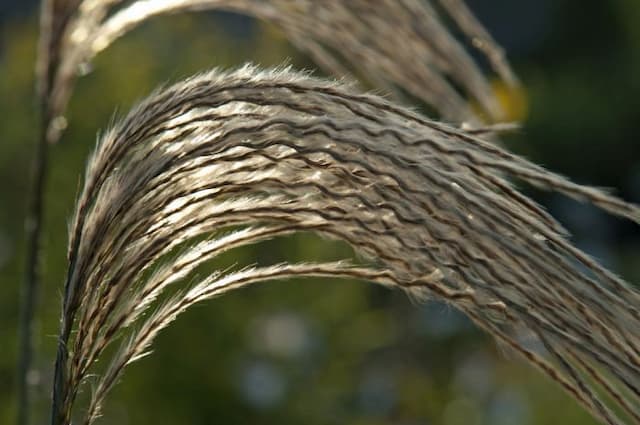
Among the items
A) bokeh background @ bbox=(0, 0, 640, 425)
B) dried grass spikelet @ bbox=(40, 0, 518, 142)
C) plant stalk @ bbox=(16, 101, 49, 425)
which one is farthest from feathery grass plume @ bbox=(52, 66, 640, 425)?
bokeh background @ bbox=(0, 0, 640, 425)

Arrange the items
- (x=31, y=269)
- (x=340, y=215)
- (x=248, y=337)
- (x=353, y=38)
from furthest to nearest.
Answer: (x=248, y=337) → (x=31, y=269) → (x=353, y=38) → (x=340, y=215)

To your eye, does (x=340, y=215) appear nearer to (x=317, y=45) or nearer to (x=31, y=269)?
(x=317, y=45)

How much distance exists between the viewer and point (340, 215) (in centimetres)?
89

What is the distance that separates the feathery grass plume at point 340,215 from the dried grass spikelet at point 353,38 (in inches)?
17.6

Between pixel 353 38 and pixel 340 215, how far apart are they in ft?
1.81

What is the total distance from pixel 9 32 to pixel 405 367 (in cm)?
235

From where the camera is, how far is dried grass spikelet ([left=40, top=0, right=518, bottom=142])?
138 cm

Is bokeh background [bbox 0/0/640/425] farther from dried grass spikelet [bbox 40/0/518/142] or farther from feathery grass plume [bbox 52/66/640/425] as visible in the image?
feathery grass plume [bbox 52/66/640/425]

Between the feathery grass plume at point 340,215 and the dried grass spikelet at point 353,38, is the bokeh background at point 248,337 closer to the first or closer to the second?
the dried grass spikelet at point 353,38

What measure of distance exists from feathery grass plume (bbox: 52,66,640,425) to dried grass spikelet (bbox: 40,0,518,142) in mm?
447

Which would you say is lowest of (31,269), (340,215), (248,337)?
(340,215)

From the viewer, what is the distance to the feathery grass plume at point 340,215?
2.72 feet

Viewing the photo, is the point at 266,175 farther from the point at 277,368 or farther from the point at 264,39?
the point at 264,39

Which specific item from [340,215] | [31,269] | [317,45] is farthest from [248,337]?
[340,215]
